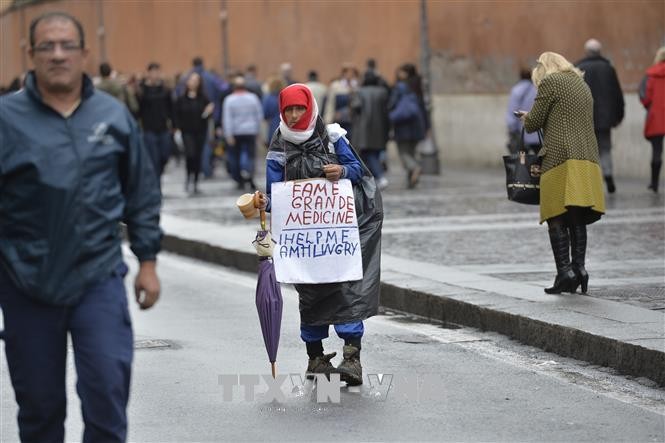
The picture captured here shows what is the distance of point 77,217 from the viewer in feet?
16.5

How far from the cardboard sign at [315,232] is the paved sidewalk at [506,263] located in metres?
1.56


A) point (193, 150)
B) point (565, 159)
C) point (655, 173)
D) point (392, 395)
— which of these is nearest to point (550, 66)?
point (565, 159)

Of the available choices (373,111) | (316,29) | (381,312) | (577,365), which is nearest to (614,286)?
(381,312)

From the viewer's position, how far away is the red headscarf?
26.8 feet

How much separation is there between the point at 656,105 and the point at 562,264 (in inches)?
354

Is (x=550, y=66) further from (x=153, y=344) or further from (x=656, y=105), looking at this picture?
(x=656, y=105)

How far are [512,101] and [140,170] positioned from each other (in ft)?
52.7

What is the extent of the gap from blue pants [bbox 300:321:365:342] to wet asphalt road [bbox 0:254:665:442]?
0.82 feet

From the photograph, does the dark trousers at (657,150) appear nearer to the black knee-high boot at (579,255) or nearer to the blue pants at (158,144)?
the blue pants at (158,144)

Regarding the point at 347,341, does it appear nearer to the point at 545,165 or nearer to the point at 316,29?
the point at 545,165

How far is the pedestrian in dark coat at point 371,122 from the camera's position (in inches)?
882

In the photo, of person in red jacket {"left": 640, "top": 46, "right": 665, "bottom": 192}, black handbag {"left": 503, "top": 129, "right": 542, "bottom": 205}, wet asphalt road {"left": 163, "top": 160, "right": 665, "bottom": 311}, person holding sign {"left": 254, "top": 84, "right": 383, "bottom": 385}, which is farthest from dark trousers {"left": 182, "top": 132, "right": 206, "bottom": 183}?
person holding sign {"left": 254, "top": 84, "right": 383, "bottom": 385}

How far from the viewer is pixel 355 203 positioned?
8.49 m

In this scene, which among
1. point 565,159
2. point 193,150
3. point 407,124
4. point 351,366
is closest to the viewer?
point 351,366
